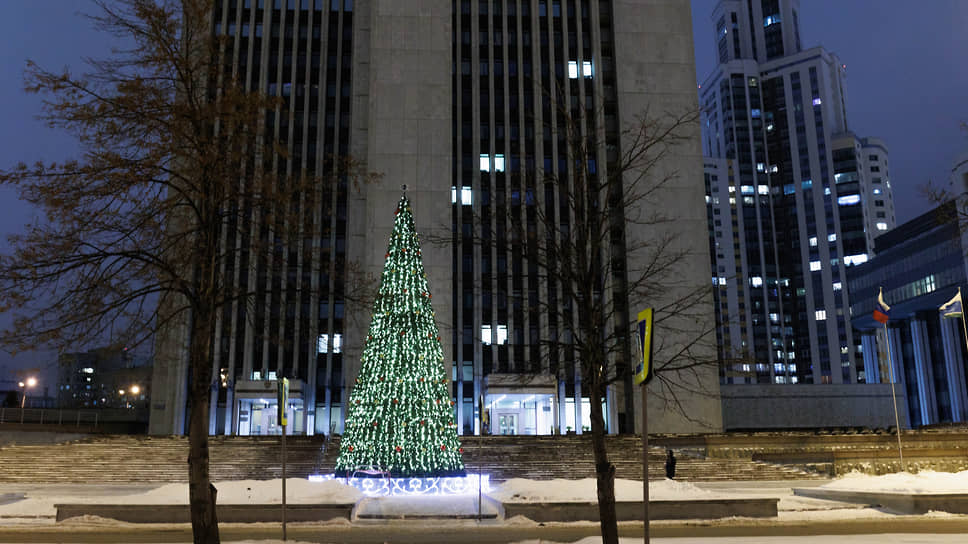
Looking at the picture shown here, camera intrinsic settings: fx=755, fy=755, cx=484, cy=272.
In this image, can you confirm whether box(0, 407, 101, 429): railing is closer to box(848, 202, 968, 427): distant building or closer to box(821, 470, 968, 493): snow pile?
box(821, 470, 968, 493): snow pile

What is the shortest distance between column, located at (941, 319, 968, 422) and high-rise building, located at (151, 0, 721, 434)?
169 feet

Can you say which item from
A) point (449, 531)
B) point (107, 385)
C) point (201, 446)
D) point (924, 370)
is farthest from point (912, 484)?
point (107, 385)

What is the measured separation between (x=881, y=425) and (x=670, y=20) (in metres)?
36.7

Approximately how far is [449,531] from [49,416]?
52979 millimetres

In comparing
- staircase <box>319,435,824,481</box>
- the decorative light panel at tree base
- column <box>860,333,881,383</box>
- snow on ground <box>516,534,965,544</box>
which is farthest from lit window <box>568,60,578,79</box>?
column <box>860,333,881,383</box>

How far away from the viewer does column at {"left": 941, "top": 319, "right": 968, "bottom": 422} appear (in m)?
87.0

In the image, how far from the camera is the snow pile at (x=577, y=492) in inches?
813

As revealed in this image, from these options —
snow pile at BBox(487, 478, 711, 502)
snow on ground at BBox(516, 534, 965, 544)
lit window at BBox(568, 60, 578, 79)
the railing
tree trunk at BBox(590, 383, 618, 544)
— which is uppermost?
lit window at BBox(568, 60, 578, 79)

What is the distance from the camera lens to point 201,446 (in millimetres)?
10469

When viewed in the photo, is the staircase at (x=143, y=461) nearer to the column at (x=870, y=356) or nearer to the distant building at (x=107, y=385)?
the distant building at (x=107, y=385)

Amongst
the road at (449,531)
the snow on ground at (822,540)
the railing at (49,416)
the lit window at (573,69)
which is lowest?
the road at (449,531)

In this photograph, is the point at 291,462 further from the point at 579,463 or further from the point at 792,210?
the point at 792,210

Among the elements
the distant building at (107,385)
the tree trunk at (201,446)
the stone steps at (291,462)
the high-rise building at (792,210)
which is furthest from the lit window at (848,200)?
the tree trunk at (201,446)

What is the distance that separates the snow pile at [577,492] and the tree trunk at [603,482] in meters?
9.74
